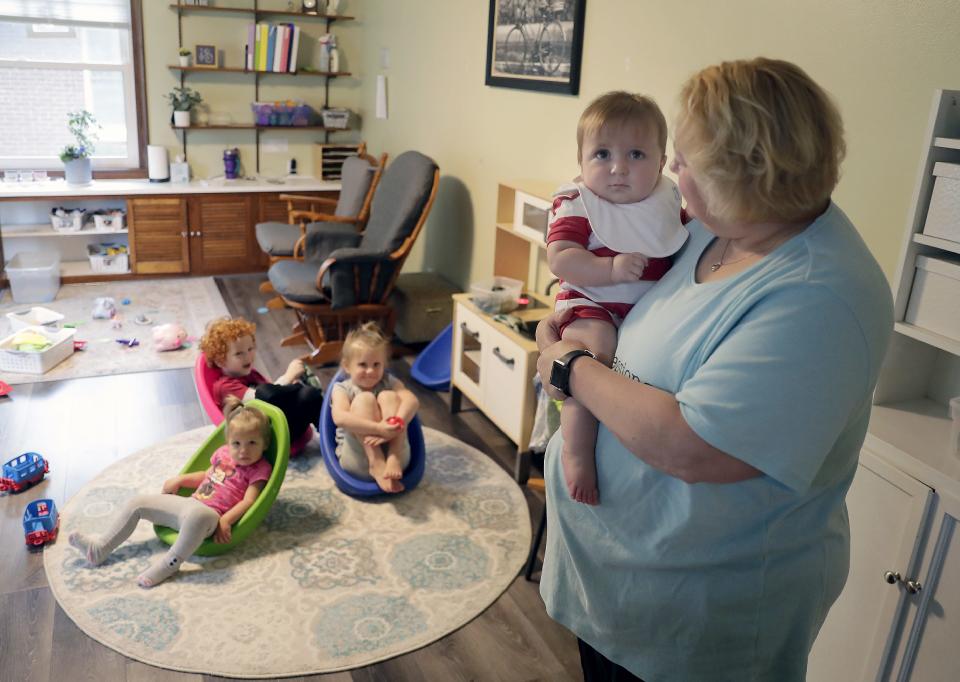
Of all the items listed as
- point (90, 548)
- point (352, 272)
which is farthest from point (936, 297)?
point (352, 272)

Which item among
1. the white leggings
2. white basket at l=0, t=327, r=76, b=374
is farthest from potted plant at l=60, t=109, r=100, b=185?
the white leggings

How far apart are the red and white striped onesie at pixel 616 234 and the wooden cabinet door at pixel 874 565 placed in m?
0.75

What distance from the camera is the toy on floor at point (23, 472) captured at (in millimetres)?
2938

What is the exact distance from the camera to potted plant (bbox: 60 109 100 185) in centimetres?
535

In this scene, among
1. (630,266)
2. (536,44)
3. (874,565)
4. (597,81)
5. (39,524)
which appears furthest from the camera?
(536,44)

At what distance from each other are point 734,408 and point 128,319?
4559 millimetres

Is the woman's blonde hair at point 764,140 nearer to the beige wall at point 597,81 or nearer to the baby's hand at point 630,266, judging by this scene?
the beige wall at point 597,81

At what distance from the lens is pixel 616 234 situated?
1.41m

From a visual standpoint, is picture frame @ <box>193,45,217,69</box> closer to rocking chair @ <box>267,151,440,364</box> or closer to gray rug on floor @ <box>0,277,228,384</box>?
gray rug on floor @ <box>0,277,228,384</box>

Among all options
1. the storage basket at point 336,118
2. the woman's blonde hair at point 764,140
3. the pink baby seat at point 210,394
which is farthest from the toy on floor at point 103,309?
the woman's blonde hair at point 764,140

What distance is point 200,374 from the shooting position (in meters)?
3.25

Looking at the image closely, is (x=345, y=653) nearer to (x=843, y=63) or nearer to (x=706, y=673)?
(x=706, y=673)

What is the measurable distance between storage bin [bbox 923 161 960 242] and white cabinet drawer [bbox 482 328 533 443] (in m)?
1.61

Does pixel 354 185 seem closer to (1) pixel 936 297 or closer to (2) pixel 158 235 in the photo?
(2) pixel 158 235
